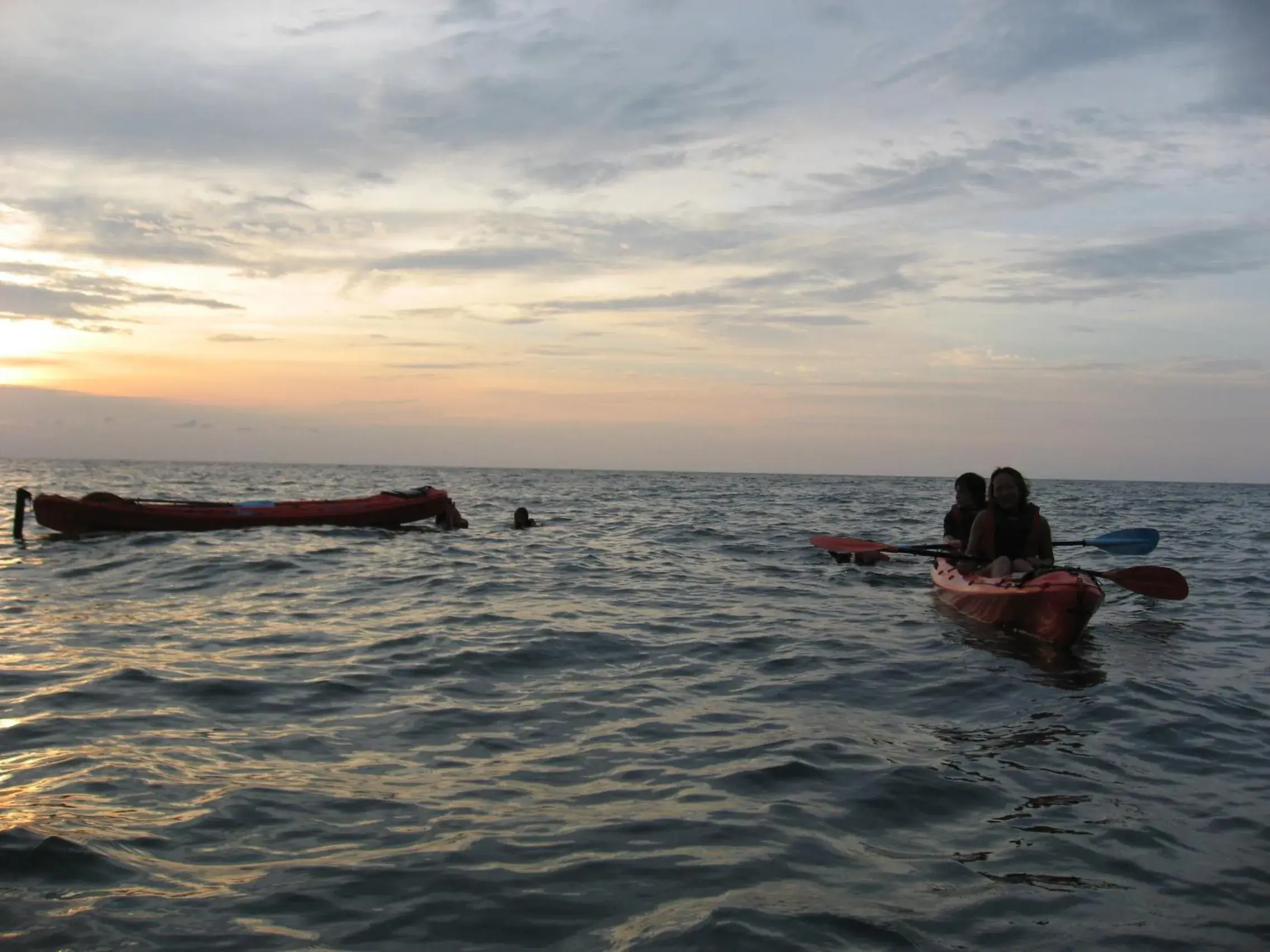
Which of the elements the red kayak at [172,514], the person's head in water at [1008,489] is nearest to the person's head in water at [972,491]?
the person's head in water at [1008,489]

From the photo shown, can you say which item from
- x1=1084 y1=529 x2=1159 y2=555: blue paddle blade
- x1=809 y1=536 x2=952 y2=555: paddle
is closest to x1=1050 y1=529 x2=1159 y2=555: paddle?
x1=1084 y1=529 x2=1159 y2=555: blue paddle blade

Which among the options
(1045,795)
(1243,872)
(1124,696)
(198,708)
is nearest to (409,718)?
(198,708)

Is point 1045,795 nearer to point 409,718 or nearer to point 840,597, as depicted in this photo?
point 409,718

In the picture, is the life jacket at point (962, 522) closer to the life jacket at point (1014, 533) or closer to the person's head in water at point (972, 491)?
the person's head in water at point (972, 491)

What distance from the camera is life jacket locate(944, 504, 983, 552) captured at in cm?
1369

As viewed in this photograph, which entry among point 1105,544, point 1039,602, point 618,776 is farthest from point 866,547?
point 618,776

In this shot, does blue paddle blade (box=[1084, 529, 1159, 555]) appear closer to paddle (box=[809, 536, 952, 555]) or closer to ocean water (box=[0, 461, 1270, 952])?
ocean water (box=[0, 461, 1270, 952])

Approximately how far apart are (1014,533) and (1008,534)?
7 centimetres

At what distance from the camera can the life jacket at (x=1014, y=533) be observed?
38.1 ft

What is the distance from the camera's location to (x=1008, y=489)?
36.9 ft

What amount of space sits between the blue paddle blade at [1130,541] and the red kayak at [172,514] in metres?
16.6

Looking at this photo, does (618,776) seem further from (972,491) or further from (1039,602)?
(972,491)

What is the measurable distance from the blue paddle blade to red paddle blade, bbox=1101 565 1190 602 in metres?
2.00

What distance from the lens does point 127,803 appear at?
16.2ft
